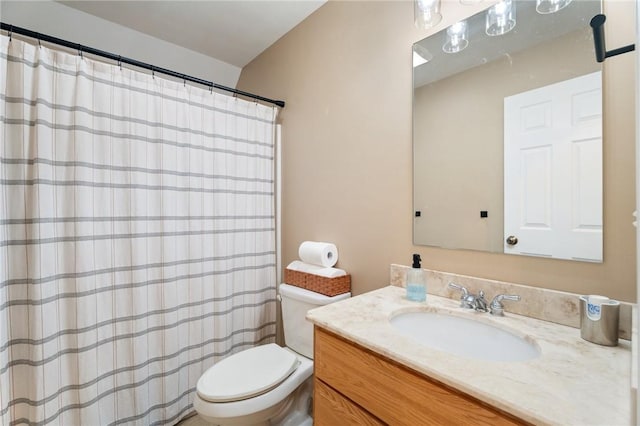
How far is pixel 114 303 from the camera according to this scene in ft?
4.53

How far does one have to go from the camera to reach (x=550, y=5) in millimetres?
947

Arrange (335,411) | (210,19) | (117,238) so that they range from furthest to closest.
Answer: (210,19), (117,238), (335,411)

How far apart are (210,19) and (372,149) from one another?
1.40 m

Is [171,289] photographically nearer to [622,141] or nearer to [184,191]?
[184,191]

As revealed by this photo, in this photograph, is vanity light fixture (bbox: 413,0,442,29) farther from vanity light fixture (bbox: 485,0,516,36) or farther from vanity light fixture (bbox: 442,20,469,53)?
vanity light fixture (bbox: 485,0,516,36)

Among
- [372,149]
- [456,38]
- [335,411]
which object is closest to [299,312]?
[335,411]

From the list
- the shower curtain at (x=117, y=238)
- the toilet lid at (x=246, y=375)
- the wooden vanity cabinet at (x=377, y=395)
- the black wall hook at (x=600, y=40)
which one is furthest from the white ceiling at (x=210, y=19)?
the toilet lid at (x=246, y=375)

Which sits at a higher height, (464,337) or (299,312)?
(464,337)

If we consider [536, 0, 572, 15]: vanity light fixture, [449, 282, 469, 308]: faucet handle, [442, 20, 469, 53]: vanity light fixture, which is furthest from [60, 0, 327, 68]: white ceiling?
[449, 282, 469, 308]: faucet handle

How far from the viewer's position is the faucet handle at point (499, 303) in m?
0.96

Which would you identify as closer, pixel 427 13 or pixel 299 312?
pixel 427 13

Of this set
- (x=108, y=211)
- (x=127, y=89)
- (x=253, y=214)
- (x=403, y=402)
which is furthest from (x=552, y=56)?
(x=108, y=211)

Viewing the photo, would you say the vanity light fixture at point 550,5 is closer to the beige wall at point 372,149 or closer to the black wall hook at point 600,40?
the beige wall at point 372,149

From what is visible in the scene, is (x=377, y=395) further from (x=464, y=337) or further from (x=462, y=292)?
(x=462, y=292)
